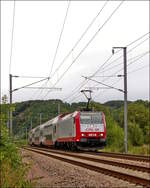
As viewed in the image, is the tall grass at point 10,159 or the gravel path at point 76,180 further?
the gravel path at point 76,180

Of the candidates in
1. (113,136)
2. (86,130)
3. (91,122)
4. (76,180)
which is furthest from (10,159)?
(113,136)

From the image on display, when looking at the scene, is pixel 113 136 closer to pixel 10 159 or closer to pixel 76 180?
→ pixel 76 180

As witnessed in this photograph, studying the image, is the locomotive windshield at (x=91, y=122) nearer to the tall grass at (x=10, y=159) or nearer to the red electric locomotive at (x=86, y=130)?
the red electric locomotive at (x=86, y=130)

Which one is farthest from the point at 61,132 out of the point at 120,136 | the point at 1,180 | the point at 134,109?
the point at 134,109

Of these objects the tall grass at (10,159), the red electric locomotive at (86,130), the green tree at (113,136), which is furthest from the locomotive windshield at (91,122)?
the tall grass at (10,159)

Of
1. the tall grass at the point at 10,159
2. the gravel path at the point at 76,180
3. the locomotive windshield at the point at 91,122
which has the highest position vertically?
the locomotive windshield at the point at 91,122

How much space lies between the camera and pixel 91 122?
36.2 m

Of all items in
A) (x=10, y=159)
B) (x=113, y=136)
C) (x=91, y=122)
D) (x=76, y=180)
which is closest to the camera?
(x=10, y=159)

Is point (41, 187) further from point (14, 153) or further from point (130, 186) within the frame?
point (130, 186)

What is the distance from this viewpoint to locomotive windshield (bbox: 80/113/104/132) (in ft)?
118

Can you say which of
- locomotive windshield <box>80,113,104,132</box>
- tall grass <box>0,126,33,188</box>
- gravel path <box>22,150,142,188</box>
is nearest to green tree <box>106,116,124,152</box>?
locomotive windshield <box>80,113,104,132</box>

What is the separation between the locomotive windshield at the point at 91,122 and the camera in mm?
35906

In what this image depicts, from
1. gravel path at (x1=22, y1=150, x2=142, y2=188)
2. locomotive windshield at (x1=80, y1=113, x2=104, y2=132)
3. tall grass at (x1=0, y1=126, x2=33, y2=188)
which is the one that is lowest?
gravel path at (x1=22, y1=150, x2=142, y2=188)

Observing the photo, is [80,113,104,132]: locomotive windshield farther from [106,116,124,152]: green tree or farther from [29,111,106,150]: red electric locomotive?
[106,116,124,152]: green tree
